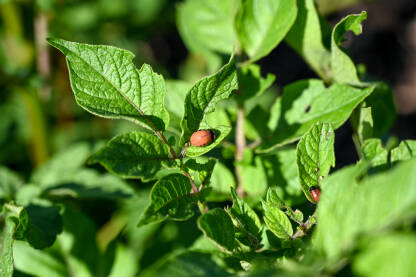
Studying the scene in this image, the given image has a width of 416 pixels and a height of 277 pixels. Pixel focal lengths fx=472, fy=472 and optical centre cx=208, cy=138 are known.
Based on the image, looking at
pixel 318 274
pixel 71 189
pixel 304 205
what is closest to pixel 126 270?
pixel 71 189

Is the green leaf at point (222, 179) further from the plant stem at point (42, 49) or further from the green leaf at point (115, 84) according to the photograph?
the plant stem at point (42, 49)

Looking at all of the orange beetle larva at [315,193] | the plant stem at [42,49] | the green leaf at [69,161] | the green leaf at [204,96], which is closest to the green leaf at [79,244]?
the green leaf at [69,161]

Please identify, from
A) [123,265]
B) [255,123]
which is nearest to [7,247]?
[123,265]

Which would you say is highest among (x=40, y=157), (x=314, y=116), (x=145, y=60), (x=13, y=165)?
(x=314, y=116)

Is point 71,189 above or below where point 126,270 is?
above

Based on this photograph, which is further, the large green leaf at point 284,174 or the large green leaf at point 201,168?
the large green leaf at point 284,174

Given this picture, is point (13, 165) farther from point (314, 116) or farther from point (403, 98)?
point (403, 98)

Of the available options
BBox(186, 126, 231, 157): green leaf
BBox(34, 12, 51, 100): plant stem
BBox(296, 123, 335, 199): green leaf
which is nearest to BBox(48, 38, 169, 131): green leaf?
BBox(186, 126, 231, 157): green leaf
